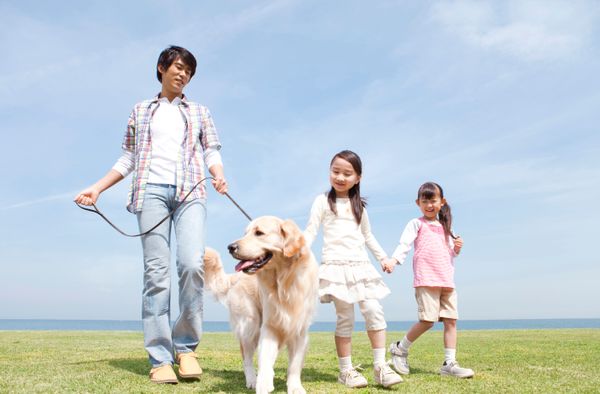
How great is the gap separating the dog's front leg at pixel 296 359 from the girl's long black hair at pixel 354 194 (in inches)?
57.2

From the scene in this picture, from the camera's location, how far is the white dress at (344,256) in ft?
17.2

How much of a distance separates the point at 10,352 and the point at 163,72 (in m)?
5.58

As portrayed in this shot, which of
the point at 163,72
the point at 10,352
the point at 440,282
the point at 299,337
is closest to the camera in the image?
the point at 299,337

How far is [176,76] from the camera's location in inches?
215

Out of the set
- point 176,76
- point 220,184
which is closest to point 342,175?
point 220,184

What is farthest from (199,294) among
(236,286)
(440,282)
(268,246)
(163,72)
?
(440,282)

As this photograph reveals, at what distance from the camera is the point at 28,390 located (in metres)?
4.48

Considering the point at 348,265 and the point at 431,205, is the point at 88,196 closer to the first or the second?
the point at 348,265

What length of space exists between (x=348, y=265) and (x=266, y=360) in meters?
1.38

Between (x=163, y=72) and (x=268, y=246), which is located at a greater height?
(x=163, y=72)

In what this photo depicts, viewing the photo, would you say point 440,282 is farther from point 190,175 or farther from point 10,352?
point 10,352

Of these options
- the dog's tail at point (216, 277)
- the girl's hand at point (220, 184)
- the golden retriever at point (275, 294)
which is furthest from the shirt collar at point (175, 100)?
the golden retriever at point (275, 294)

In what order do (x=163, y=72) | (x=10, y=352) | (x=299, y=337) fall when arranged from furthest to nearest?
(x=10, y=352), (x=163, y=72), (x=299, y=337)

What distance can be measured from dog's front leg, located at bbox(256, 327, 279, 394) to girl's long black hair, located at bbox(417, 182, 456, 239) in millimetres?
3012
